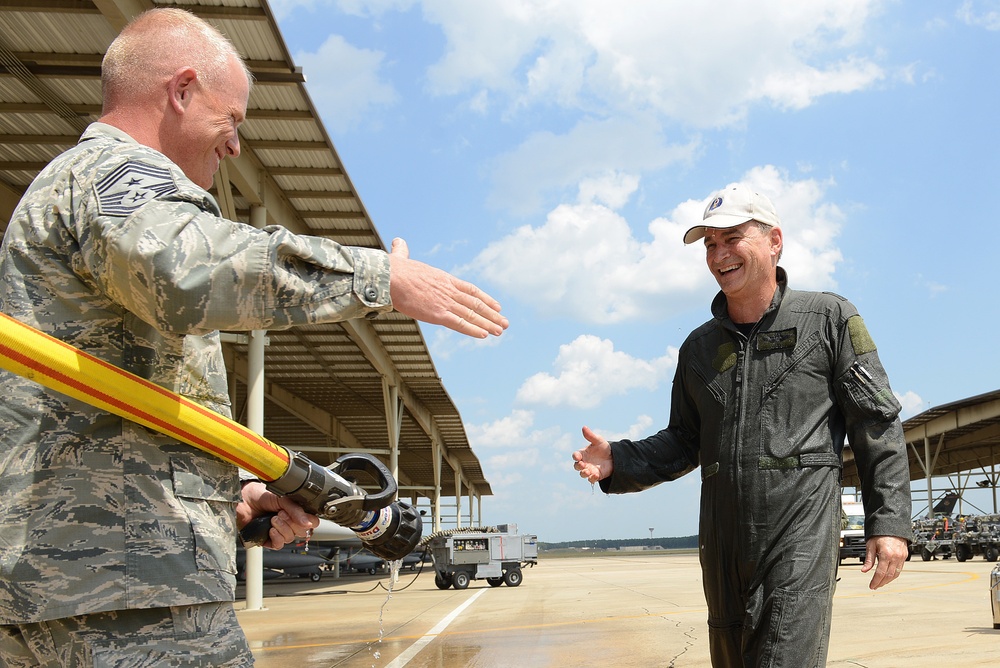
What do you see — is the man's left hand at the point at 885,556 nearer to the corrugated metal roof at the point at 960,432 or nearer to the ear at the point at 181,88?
the ear at the point at 181,88

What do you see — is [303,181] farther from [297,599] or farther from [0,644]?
[0,644]

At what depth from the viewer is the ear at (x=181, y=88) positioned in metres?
2.17

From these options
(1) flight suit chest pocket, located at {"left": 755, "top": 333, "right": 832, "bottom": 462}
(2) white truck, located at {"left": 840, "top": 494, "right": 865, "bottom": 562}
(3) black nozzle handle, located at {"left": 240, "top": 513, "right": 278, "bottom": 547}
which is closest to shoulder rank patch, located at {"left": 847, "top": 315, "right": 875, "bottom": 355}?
(1) flight suit chest pocket, located at {"left": 755, "top": 333, "right": 832, "bottom": 462}

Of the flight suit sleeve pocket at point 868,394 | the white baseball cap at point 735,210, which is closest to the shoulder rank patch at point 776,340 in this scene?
the flight suit sleeve pocket at point 868,394

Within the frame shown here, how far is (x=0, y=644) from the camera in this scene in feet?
6.27

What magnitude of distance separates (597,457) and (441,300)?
1.97 meters

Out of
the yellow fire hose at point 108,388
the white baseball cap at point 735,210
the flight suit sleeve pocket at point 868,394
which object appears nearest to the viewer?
the yellow fire hose at point 108,388

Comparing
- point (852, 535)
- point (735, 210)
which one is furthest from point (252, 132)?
point (852, 535)

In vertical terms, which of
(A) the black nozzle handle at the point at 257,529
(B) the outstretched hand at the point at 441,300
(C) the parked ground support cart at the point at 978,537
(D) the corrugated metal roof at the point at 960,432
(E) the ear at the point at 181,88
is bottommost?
(C) the parked ground support cart at the point at 978,537

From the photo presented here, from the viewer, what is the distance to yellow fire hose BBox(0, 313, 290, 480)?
175 centimetres

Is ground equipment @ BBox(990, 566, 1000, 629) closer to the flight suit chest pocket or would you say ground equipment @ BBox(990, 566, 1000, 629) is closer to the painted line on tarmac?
the painted line on tarmac

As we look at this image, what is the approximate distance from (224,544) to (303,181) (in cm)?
1504

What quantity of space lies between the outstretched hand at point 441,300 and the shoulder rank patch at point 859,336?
5.78ft

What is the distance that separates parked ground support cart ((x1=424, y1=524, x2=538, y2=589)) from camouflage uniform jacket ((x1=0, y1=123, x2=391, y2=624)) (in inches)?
891
